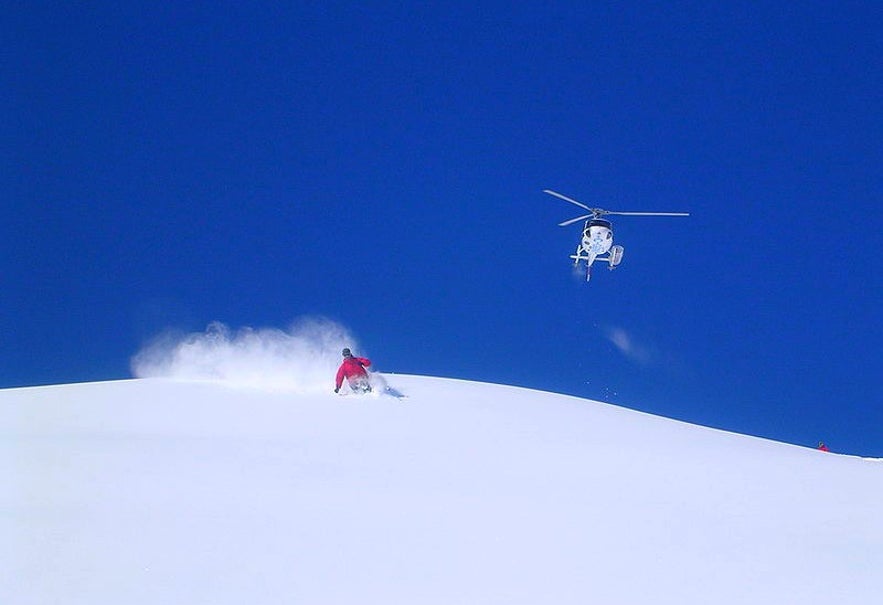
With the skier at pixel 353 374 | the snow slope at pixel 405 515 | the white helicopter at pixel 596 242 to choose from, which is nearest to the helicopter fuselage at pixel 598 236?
the white helicopter at pixel 596 242

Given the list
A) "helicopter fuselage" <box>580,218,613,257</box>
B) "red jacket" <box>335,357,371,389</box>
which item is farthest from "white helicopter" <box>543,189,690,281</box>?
"red jacket" <box>335,357,371,389</box>

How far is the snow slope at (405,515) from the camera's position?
3.81 metres

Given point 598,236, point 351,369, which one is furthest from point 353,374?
point 598,236

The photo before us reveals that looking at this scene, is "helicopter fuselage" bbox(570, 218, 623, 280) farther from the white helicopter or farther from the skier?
the skier

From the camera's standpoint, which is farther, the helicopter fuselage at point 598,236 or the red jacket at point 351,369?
the helicopter fuselage at point 598,236

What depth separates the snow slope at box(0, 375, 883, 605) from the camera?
3.81 meters

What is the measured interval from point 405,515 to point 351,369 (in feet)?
25.9

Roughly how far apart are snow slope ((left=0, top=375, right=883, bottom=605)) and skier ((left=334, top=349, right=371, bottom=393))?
2.83 m

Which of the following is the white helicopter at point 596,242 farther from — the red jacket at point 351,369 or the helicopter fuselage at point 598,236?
the red jacket at point 351,369

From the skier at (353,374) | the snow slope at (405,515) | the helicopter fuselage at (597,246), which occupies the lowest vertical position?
the snow slope at (405,515)

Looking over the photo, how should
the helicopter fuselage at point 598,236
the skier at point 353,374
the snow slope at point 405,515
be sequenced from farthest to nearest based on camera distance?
the helicopter fuselage at point 598,236 → the skier at point 353,374 → the snow slope at point 405,515

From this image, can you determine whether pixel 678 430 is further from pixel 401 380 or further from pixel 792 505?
pixel 401 380

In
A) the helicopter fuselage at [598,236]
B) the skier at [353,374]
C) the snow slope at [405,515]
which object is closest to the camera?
the snow slope at [405,515]

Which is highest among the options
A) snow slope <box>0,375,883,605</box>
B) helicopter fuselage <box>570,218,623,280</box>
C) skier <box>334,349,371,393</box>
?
helicopter fuselage <box>570,218,623,280</box>
